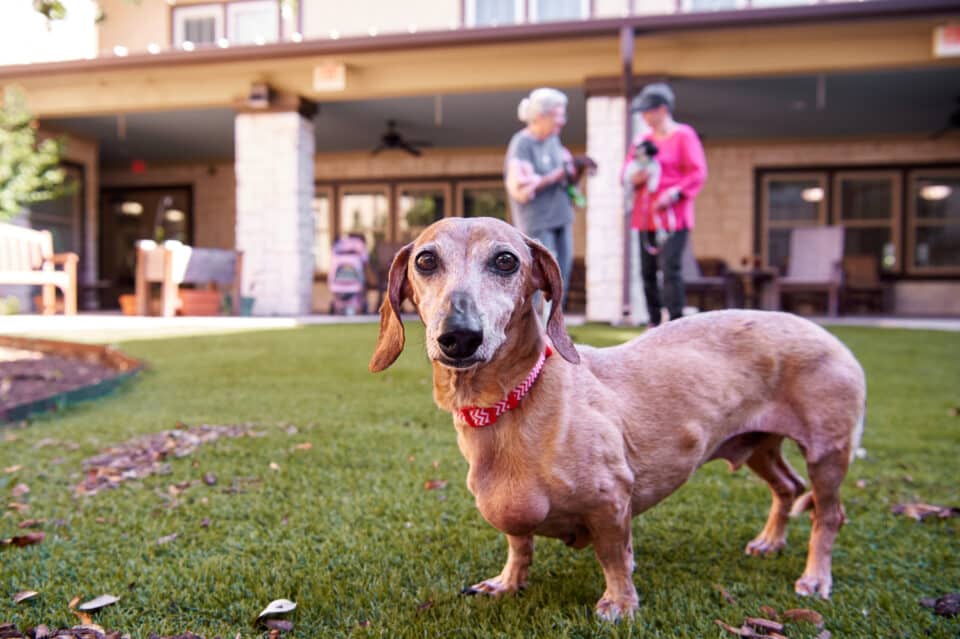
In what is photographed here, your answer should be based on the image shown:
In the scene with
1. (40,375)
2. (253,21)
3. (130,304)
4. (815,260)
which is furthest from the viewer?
(253,21)

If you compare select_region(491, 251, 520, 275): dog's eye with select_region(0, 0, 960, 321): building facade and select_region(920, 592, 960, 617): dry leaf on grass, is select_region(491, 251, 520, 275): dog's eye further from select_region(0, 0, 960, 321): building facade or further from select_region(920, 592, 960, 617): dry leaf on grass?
select_region(0, 0, 960, 321): building facade

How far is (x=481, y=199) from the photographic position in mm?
16312

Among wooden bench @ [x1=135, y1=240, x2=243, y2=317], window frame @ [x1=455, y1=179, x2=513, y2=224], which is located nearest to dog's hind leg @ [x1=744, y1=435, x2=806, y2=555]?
wooden bench @ [x1=135, y1=240, x2=243, y2=317]

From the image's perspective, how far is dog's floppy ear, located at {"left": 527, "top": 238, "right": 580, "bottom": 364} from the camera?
165 cm

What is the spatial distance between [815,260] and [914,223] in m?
3.67

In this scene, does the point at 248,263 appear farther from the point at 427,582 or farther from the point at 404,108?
the point at 427,582

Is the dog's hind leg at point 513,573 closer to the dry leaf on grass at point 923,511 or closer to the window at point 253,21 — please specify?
the dry leaf on grass at point 923,511

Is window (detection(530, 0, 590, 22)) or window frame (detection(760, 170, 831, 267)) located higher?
window (detection(530, 0, 590, 22))

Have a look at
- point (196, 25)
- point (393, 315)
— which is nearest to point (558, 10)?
point (196, 25)

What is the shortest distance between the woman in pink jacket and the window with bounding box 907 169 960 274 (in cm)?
1183

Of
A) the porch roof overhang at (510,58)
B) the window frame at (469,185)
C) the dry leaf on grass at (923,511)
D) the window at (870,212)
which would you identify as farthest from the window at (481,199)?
the dry leaf on grass at (923,511)

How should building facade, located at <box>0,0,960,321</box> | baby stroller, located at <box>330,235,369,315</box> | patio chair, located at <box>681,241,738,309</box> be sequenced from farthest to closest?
baby stroller, located at <box>330,235,369,315</box> → patio chair, located at <box>681,241,738,309</box> → building facade, located at <box>0,0,960,321</box>

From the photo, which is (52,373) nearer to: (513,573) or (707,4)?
(513,573)

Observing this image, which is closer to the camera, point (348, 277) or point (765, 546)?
point (765, 546)
